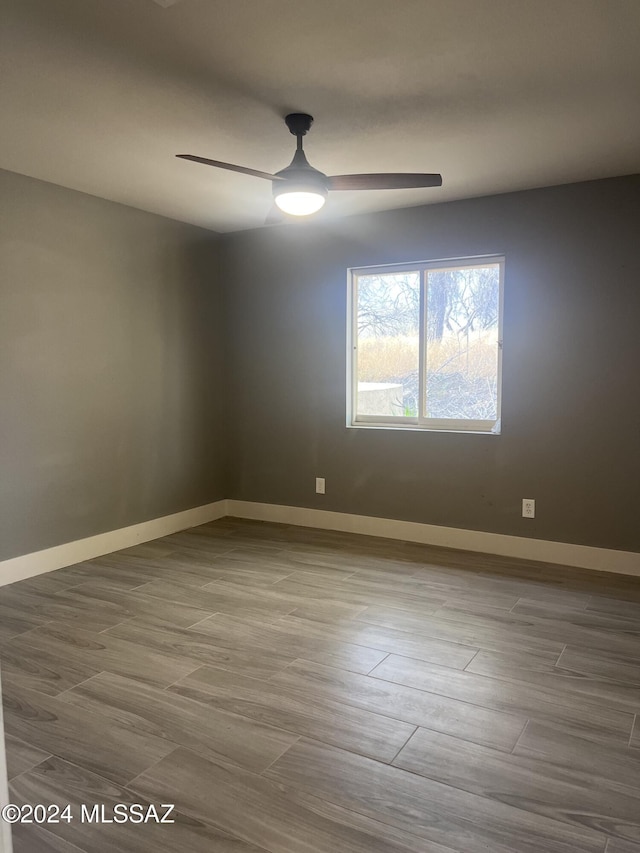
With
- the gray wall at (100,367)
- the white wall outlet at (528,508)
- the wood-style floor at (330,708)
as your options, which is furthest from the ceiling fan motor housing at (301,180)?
the white wall outlet at (528,508)

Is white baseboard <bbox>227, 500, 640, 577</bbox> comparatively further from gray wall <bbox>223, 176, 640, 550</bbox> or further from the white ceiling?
the white ceiling

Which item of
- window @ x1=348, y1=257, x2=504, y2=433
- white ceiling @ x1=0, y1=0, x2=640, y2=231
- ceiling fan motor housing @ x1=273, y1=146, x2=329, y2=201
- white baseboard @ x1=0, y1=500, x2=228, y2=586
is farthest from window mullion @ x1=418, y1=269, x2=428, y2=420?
white baseboard @ x1=0, y1=500, x2=228, y2=586

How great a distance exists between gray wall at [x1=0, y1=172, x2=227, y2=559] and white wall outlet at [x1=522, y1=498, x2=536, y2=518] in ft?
8.20

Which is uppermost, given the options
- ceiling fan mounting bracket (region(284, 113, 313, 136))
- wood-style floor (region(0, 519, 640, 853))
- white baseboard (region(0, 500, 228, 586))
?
ceiling fan mounting bracket (region(284, 113, 313, 136))

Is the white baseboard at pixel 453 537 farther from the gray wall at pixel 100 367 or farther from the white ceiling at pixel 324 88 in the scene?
the white ceiling at pixel 324 88

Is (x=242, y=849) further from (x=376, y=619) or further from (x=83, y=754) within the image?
(x=376, y=619)

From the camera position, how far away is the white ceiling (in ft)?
6.59

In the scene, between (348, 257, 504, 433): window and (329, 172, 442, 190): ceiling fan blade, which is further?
(348, 257, 504, 433): window

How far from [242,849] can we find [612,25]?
108 inches

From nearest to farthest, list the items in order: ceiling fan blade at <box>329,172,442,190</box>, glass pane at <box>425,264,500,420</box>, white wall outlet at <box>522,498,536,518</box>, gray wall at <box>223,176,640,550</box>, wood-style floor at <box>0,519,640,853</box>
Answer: wood-style floor at <box>0,519,640,853</box> → ceiling fan blade at <box>329,172,442,190</box> → gray wall at <box>223,176,640,550</box> → white wall outlet at <box>522,498,536,518</box> → glass pane at <box>425,264,500,420</box>

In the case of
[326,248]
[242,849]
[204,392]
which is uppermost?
[326,248]

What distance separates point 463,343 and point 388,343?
0.57 m

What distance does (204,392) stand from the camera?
502 cm

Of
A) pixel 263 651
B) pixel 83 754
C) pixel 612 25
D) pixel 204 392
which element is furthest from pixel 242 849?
pixel 204 392
